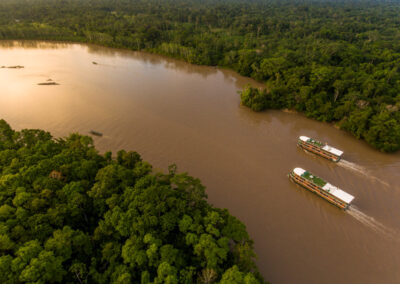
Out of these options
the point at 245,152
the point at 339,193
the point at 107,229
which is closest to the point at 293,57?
the point at 245,152

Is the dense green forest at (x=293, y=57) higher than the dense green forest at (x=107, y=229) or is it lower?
higher

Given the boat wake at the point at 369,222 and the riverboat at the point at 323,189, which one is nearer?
the boat wake at the point at 369,222

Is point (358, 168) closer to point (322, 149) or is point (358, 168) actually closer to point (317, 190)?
point (322, 149)

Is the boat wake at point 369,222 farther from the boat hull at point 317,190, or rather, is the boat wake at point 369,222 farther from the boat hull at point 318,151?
the boat hull at point 318,151

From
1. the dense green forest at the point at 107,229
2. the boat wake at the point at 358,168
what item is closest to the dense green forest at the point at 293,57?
the boat wake at the point at 358,168

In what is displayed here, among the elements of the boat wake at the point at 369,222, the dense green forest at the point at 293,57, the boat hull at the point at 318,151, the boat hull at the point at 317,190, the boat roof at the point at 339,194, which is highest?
the dense green forest at the point at 293,57

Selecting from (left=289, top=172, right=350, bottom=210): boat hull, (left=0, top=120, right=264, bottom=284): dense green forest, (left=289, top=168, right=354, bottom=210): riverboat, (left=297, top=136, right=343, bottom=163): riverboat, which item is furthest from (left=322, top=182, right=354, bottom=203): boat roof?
(left=0, top=120, right=264, bottom=284): dense green forest

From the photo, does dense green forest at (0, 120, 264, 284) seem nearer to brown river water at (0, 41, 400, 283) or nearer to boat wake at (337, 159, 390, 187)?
brown river water at (0, 41, 400, 283)
